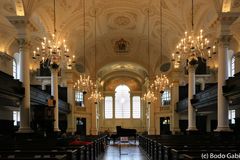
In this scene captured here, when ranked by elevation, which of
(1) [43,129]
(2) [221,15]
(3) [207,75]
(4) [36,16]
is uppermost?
(4) [36,16]

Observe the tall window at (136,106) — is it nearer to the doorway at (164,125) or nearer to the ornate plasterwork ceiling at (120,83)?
the ornate plasterwork ceiling at (120,83)

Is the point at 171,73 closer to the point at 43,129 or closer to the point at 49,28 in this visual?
the point at 49,28

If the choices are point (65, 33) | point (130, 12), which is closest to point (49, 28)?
point (65, 33)

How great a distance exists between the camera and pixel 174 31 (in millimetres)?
26719

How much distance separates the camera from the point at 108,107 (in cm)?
4475

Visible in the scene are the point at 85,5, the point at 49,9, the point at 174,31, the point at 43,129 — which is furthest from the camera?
the point at 174,31

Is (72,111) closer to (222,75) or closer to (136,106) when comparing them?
(136,106)

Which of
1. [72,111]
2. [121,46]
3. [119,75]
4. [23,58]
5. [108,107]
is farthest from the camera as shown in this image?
[108,107]

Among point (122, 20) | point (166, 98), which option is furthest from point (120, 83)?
point (122, 20)

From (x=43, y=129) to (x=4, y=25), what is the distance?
10557 millimetres

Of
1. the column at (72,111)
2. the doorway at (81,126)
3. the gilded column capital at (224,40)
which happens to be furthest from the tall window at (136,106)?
the gilded column capital at (224,40)

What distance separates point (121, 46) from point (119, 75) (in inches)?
438

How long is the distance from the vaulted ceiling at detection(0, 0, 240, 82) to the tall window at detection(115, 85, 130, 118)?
9.40m

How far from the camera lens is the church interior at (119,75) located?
14.7 meters
